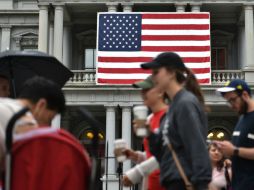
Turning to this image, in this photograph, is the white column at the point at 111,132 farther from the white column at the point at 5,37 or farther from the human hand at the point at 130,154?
the human hand at the point at 130,154

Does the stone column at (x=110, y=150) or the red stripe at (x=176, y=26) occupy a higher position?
the red stripe at (x=176, y=26)

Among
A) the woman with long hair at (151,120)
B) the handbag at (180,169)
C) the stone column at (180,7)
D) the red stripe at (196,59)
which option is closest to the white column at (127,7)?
the stone column at (180,7)

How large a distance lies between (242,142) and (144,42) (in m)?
20.0

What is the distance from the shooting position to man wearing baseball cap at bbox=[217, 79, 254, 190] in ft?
16.9

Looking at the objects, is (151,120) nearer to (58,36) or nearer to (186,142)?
(186,142)

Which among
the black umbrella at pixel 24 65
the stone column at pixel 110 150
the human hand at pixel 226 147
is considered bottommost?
the stone column at pixel 110 150

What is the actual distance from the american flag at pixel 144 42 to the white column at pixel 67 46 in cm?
468

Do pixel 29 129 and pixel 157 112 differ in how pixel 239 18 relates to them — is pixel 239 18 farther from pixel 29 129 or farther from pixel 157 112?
pixel 29 129

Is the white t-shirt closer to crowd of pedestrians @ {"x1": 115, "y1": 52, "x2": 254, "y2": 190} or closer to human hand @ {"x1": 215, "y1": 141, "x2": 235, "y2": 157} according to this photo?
crowd of pedestrians @ {"x1": 115, "y1": 52, "x2": 254, "y2": 190}

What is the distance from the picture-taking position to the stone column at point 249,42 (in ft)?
88.5

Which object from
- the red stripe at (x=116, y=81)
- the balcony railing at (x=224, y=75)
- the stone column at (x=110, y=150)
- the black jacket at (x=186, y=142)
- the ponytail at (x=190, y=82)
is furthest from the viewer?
the balcony railing at (x=224, y=75)

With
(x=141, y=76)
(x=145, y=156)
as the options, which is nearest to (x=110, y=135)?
(x=141, y=76)

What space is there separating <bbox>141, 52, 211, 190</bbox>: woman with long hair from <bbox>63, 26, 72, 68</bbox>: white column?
83.3 feet

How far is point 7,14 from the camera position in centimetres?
3256
